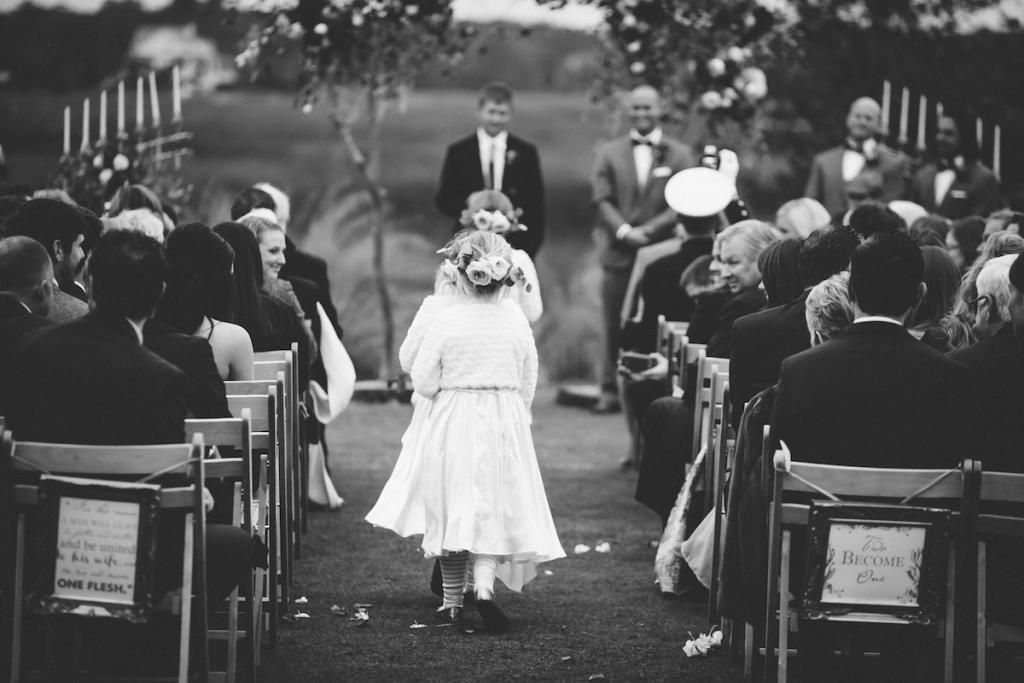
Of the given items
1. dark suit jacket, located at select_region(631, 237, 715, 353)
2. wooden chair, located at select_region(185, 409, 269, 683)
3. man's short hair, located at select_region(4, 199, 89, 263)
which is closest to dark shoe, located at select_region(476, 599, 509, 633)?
wooden chair, located at select_region(185, 409, 269, 683)

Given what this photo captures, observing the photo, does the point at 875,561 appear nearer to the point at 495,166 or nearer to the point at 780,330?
the point at 780,330

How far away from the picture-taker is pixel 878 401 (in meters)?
4.83

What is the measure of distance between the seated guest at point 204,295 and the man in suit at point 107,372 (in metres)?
0.82

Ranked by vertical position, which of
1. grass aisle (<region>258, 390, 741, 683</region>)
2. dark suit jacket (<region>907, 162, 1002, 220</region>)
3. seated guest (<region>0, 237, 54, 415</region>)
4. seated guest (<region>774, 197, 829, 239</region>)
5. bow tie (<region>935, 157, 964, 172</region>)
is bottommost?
grass aisle (<region>258, 390, 741, 683</region>)

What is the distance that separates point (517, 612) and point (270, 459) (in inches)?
54.2

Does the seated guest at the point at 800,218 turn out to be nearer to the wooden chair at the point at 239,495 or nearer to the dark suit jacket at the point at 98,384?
the wooden chair at the point at 239,495

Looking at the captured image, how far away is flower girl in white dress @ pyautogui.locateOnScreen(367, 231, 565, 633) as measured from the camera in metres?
6.23

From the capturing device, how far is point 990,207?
34.8 ft

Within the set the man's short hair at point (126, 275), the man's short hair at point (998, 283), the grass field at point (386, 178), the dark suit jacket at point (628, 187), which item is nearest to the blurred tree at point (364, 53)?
the grass field at point (386, 178)

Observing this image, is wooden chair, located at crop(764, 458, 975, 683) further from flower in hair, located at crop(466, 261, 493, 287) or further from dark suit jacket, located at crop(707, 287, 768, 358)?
dark suit jacket, located at crop(707, 287, 768, 358)

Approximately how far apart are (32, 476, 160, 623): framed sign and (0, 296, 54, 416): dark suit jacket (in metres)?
0.84

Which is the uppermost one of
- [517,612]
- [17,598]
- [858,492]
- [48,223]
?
[48,223]

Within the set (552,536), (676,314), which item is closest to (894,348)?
(552,536)

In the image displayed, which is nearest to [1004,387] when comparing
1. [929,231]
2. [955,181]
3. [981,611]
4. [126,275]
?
[981,611]
